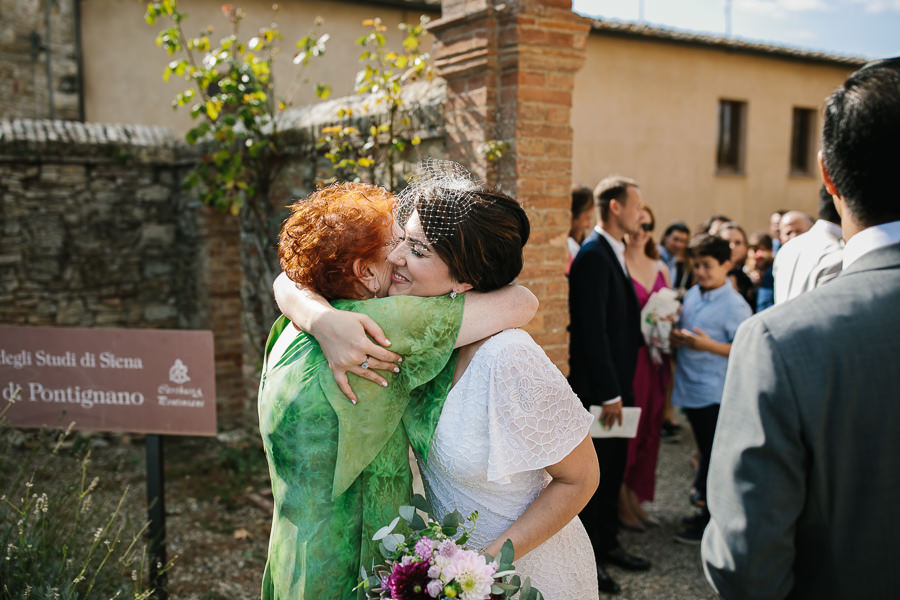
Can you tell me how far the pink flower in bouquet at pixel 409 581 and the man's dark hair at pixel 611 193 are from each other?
2.91 metres

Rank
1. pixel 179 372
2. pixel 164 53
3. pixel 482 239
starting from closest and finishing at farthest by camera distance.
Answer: pixel 482 239 → pixel 179 372 → pixel 164 53

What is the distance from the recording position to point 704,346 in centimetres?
437

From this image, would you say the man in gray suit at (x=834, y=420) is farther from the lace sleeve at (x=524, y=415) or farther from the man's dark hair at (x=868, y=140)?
the lace sleeve at (x=524, y=415)

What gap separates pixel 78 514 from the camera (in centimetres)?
287

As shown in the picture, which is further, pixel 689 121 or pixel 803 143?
pixel 803 143

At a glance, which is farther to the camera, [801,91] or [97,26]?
[801,91]

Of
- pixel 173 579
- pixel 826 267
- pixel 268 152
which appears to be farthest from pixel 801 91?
pixel 173 579

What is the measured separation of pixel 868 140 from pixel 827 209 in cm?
210

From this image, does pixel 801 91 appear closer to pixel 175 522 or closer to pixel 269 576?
pixel 175 522

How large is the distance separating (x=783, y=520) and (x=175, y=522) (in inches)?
178

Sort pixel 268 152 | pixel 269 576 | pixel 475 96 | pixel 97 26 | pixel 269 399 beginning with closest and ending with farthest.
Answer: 1. pixel 269 399
2. pixel 269 576
3. pixel 475 96
4. pixel 268 152
5. pixel 97 26

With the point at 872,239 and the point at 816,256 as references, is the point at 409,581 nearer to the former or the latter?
the point at 872,239

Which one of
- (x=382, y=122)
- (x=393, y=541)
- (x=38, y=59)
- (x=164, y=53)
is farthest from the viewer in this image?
(x=164, y=53)

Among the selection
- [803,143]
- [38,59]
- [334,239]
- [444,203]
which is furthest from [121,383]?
[803,143]
